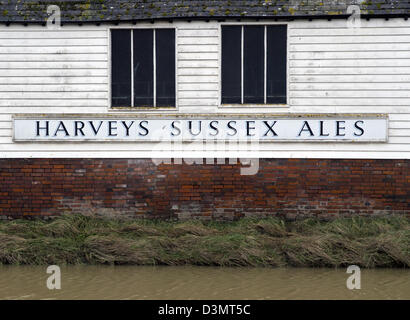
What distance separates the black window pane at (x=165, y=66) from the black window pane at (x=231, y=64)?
3.82 feet

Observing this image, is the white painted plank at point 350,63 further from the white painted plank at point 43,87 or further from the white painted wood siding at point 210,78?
the white painted plank at point 43,87

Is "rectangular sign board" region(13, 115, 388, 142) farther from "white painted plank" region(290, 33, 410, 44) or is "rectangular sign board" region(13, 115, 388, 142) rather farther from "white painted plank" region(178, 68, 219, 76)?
"white painted plank" region(290, 33, 410, 44)

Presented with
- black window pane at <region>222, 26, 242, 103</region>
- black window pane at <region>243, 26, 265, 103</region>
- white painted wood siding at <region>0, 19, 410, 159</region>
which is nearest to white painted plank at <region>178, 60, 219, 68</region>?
white painted wood siding at <region>0, 19, 410, 159</region>

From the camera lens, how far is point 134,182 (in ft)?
38.8

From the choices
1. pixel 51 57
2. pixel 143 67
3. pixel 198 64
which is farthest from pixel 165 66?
A: pixel 51 57

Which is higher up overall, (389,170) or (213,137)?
(213,137)

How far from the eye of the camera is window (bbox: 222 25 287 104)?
11.8 meters

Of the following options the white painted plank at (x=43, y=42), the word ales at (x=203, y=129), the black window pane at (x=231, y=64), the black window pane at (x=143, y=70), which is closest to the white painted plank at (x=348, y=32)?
the black window pane at (x=231, y=64)

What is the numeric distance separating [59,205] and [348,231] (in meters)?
6.34

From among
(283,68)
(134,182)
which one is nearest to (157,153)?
(134,182)

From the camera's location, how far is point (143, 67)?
39.3 feet

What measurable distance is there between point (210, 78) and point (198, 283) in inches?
196

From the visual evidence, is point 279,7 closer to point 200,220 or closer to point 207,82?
point 207,82

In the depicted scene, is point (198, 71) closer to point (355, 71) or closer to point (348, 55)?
point (348, 55)
